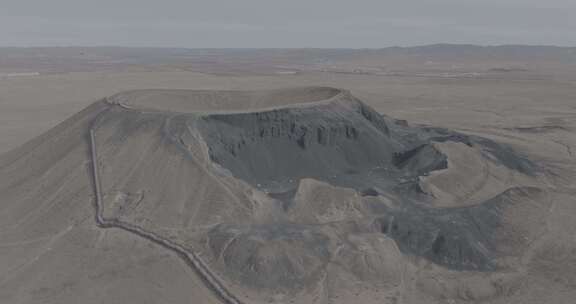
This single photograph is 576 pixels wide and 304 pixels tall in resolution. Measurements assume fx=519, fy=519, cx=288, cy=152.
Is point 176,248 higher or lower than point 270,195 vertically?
lower

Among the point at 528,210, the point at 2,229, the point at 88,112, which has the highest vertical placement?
the point at 88,112

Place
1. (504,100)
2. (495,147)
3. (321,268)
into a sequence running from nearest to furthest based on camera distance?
(321,268) < (495,147) < (504,100)

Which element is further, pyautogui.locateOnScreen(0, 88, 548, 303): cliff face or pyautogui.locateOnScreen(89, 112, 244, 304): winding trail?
pyautogui.locateOnScreen(0, 88, 548, 303): cliff face

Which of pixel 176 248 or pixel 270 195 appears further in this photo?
pixel 270 195

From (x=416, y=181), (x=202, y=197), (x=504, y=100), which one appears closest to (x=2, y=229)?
(x=202, y=197)

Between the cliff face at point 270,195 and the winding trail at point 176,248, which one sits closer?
the winding trail at point 176,248

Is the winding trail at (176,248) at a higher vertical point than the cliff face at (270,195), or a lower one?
lower

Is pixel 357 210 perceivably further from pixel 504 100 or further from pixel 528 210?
pixel 504 100

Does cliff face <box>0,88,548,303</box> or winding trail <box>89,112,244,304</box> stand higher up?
cliff face <box>0,88,548,303</box>
